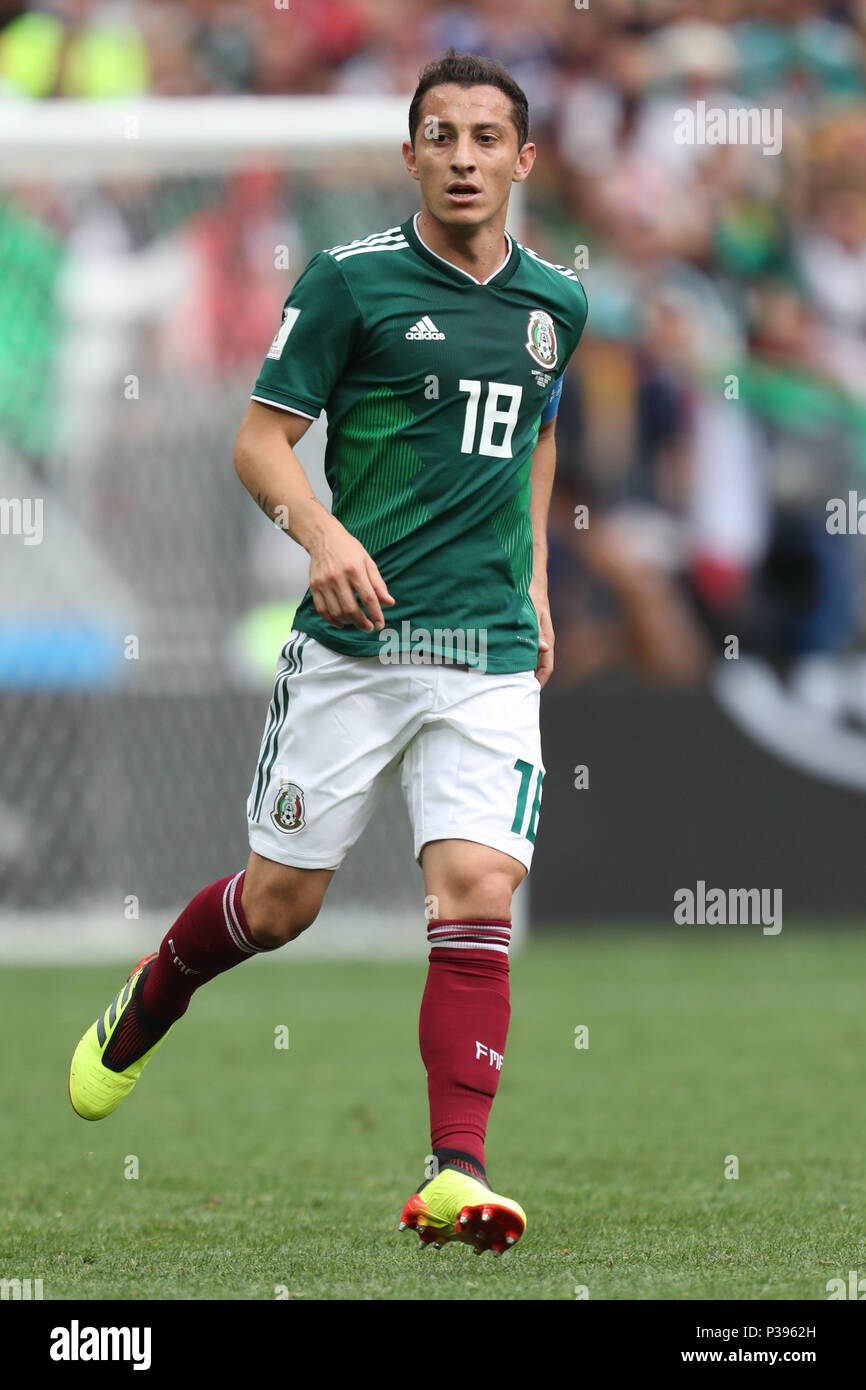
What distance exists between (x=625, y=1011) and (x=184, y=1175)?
3.08 meters

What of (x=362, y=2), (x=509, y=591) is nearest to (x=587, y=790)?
(x=362, y=2)

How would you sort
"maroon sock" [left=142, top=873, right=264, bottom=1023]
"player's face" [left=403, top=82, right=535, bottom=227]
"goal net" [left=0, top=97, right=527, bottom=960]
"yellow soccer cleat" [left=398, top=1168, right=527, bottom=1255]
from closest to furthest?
"yellow soccer cleat" [left=398, top=1168, right=527, bottom=1255] < "player's face" [left=403, top=82, right=535, bottom=227] < "maroon sock" [left=142, top=873, right=264, bottom=1023] < "goal net" [left=0, top=97, right=527, bottom=960]

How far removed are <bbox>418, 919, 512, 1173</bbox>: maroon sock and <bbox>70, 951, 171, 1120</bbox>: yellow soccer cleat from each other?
83 cm

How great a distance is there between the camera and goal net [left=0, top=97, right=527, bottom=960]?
9.17 metres

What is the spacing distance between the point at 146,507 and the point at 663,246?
3100mm

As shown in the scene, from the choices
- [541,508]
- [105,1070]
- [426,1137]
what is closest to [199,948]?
[105,1070]

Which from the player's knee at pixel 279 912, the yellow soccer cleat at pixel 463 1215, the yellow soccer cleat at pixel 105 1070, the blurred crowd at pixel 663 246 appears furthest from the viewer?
the blurred crowd at pixel 663 246

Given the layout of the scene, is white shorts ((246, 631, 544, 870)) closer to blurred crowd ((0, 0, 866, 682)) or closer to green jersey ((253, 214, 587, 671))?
green jersey ((253, 214, 587, 671))

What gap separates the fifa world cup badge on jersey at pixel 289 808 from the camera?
4.00 m

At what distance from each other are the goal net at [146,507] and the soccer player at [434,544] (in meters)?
4.98

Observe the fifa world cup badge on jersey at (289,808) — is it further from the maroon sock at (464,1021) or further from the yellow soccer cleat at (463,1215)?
the yellow soccer cleat at (463,1215)

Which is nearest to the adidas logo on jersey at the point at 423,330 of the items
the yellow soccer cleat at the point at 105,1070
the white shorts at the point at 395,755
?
the white shorts at the point at 395,755

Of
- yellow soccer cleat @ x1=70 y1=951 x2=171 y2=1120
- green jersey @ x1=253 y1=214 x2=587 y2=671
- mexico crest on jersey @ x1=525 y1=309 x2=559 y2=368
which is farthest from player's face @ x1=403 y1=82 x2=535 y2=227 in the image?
yellow soccer cleat @ x1=70 y1=951 x2=171 y2=1120

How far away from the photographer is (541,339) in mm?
4039
